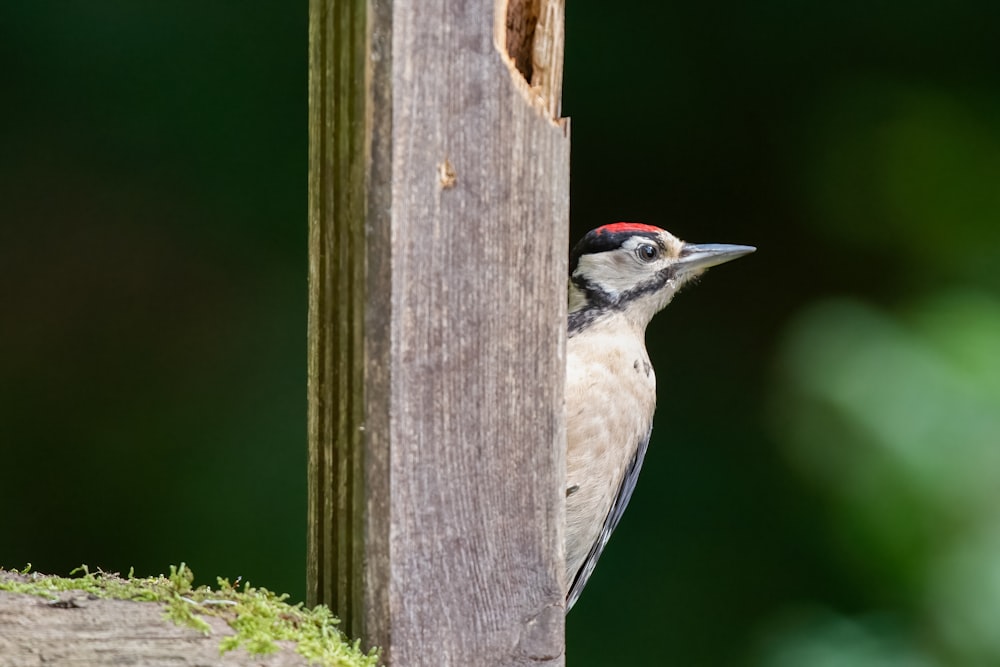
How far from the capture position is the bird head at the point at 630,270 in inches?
116

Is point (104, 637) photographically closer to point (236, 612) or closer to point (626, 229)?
point (236, 612)

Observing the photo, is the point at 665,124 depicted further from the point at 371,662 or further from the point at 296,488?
the point at 371,662

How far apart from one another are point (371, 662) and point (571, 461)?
1.07 m

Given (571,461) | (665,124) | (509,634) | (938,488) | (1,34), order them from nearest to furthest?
1. (509,634)
2. (571,461)
3. (938,488)
4. (1,34)
5. (665,124)

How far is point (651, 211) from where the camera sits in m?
4.26

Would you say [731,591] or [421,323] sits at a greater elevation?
[421,323]

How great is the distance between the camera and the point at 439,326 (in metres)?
1.68

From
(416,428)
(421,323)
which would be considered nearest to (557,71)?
(421,323)

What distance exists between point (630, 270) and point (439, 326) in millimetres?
1376

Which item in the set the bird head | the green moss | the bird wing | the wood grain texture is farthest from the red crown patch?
the wood grain texture

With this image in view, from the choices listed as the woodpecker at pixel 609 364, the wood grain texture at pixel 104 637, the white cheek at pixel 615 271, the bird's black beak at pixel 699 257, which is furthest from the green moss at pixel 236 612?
the bird's black beak at pixel 699 257

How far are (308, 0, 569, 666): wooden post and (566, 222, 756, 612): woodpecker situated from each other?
0.87 meters

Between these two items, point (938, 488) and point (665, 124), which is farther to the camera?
point (665, 124)

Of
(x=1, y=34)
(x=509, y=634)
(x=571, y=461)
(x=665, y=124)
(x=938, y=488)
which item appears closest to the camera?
→ (x=509, y=634)
